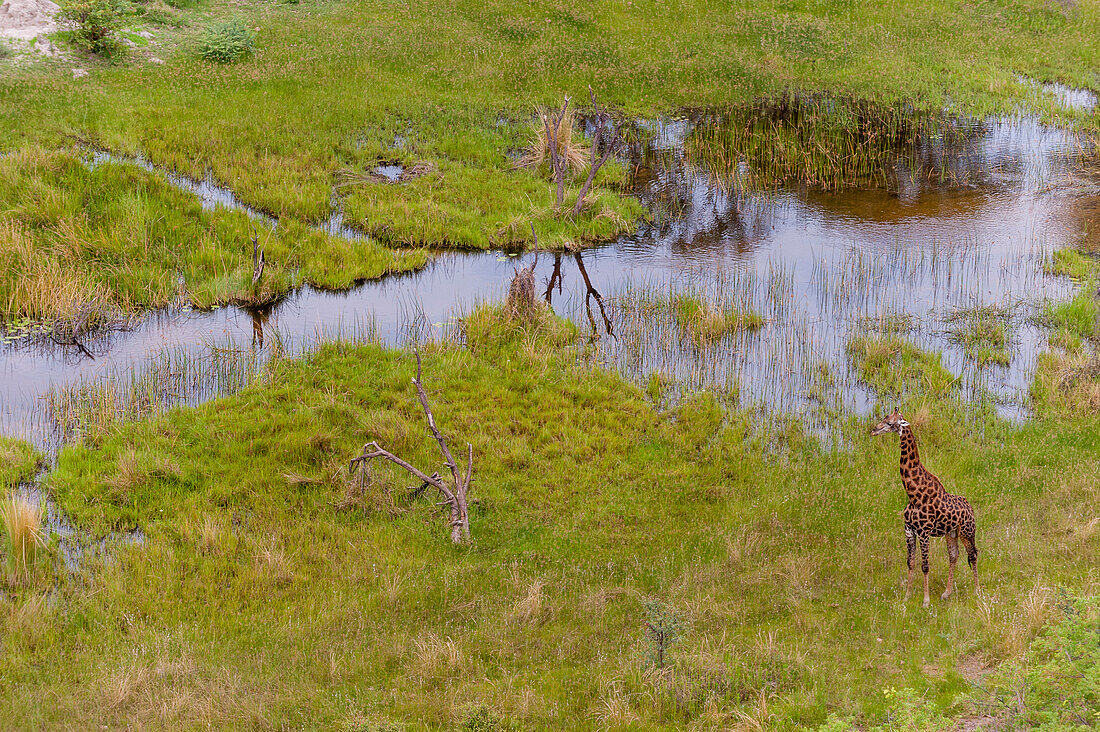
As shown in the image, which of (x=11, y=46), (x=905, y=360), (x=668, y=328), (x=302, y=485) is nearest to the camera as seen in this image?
(x=302, y=485)

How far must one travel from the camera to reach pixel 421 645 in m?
9.20

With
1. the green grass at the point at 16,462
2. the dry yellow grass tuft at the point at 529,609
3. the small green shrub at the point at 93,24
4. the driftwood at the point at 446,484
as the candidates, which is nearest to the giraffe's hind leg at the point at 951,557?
the dry yellow grass tuft at the point at 529,609

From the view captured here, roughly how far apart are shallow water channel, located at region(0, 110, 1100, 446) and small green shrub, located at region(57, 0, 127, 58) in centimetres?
920

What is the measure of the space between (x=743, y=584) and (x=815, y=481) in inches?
104

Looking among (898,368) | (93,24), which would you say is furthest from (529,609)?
(93,24)

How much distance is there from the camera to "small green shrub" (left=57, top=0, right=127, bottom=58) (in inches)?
1062

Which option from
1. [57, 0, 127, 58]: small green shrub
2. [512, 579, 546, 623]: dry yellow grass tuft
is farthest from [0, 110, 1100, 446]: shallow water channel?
[57, 0, 127, 58]: small green shrub

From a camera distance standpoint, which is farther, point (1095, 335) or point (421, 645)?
point (1095, 335)

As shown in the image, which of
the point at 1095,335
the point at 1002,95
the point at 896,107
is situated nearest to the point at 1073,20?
the point at 1002,95

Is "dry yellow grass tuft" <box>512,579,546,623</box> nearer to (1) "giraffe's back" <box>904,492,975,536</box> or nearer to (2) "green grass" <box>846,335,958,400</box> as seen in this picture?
(1) "giraffe's back" <box>904,492,975,536</box>

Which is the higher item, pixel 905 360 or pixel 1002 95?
pixel 1002 95

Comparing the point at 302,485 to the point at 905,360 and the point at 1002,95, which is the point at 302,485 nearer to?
the point at 905,360

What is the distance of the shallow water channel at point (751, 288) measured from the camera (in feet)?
49.3

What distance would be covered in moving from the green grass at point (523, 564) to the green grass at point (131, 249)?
3782 millimetres
